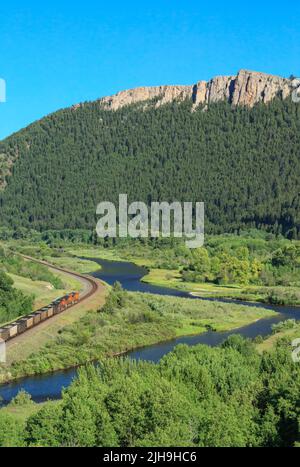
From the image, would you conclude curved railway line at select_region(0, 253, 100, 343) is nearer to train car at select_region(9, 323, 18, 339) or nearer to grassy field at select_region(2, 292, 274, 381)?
train car at select_region(9, 323, 18, 339)

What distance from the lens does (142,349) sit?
56.5m

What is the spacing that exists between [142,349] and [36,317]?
10474 millimetres

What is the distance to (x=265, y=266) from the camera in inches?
4518

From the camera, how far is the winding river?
42562mm

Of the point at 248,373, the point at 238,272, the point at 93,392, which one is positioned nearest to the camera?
the point at 93,392

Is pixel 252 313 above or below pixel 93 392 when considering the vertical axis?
below

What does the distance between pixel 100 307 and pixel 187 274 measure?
44.9 m

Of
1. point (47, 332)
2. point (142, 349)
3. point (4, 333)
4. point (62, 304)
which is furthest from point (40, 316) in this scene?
point (142, 349)

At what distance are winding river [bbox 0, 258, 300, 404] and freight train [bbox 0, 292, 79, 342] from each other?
22.1 ft

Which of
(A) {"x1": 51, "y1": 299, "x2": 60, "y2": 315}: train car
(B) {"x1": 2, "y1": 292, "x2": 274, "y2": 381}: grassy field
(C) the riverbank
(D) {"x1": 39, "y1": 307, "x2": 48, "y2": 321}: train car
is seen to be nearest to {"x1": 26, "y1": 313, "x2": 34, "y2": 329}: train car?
(D) {"x1": 39, "y1": 307, "x2": 48, "y2": 321}: train car

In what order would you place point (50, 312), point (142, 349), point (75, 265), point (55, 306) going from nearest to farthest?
point (142, 349) → point (50, 312) → point (55, 306) → point (75, 265)

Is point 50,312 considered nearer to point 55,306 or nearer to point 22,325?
point 55,306

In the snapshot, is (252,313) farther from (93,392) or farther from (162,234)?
(162,234)

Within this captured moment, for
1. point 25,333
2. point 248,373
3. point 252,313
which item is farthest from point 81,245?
point 248,373
